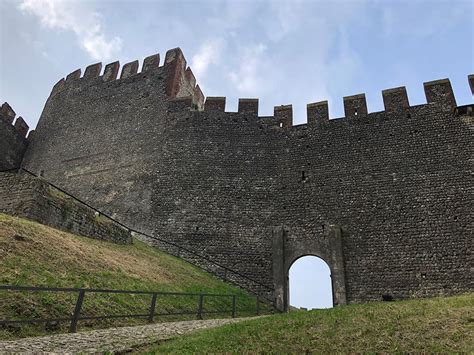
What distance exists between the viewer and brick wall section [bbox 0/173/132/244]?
35.9ft

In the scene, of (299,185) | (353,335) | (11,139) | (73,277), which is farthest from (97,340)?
(11,139)

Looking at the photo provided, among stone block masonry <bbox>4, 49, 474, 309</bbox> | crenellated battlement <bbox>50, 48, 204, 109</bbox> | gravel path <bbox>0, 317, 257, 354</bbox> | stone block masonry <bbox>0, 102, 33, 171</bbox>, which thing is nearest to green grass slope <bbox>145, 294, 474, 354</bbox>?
gravel path <bbox>0, 317, 257, 354</bbox>

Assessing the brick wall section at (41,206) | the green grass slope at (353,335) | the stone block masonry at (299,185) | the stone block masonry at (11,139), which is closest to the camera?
the green grass slope at (353,335)

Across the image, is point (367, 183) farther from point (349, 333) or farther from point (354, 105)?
point (349, 333)

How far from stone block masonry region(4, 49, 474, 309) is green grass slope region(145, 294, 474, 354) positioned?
6.85 metres

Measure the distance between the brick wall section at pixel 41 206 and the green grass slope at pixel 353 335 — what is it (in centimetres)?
685

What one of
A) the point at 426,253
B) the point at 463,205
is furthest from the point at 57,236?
the point at 463,205

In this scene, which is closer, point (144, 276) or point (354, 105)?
point (144, 276)

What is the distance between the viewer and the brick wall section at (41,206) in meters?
10.9

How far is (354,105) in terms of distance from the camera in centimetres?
1788

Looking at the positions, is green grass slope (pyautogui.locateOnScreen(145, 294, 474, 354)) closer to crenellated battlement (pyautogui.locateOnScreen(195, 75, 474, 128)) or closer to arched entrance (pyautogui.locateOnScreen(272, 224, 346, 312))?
arched entrance (pyautogui.locateOnScreen(272, 224, 346, 312))

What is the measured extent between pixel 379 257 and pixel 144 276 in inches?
348

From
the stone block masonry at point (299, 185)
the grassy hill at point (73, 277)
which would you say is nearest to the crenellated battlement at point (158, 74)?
the stone block masonry at point (299, 185)

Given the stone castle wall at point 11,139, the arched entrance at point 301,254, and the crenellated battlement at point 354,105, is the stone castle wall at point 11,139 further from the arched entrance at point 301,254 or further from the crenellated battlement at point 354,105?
the arched entrance at point 301,254
